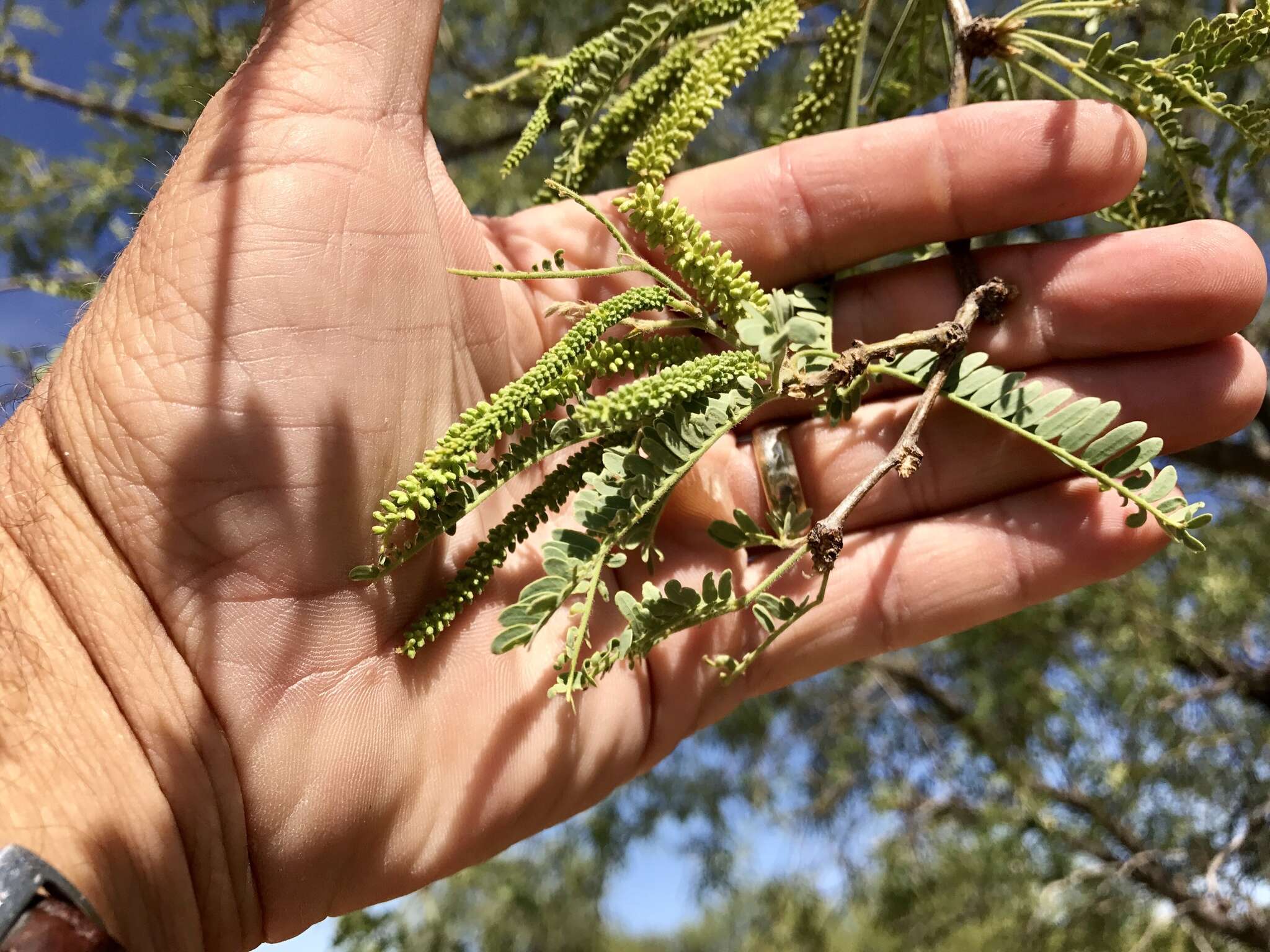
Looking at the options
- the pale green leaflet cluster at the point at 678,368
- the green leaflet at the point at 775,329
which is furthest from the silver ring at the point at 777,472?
the green leaflet at the point at 775,329

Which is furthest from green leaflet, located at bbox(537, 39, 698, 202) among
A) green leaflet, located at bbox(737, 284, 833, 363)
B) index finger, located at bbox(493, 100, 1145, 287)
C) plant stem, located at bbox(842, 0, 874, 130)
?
green leaflet, located at bbox(737, 284, 833, 363)

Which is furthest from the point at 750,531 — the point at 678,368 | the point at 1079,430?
the point at 1079,430

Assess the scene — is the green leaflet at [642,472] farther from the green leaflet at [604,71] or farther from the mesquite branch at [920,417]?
the green leaflet at [604,71]

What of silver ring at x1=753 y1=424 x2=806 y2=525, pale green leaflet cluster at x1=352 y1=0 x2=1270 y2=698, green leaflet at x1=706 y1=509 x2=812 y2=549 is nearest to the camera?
pale green leaflet cluster at x1=352 y1=0 x2=1270 y2=698

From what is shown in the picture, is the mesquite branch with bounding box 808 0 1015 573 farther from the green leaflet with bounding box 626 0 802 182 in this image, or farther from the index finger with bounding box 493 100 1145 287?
the green leaflet with bounding box 626 0 802 182

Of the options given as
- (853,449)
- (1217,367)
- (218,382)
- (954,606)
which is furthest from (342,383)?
(1217,367)
